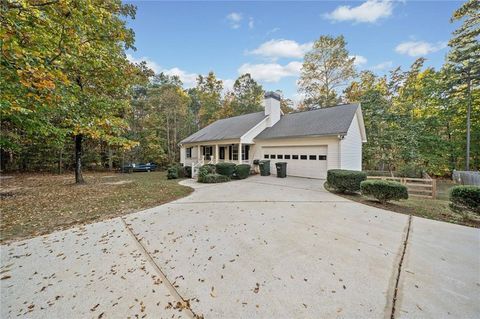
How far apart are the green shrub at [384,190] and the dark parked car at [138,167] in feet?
69.0

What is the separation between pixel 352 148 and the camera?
42.1ft

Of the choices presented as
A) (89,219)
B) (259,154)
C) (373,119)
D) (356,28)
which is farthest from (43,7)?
(373,119)

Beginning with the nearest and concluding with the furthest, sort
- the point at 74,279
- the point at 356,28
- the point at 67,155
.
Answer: the point at 74,279 < the point at 356,28 < the point at 67,155

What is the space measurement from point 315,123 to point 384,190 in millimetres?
8182

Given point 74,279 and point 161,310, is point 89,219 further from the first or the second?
point 161,310

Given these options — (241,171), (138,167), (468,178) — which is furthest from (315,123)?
(138,167)

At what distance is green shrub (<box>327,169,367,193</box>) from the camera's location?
302 inches

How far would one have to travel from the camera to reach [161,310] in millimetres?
2189

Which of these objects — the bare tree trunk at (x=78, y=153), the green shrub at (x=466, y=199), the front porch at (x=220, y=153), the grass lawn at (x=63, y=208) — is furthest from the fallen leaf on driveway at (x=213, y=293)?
the bare tree trunk at (x=78, y=153)

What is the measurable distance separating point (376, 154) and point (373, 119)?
9.18 ft

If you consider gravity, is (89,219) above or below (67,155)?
below

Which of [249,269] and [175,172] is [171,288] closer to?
[249,269]

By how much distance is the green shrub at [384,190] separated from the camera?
6.07 metres

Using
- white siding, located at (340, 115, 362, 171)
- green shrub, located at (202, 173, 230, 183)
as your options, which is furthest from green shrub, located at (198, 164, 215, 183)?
white siding, located at (340, 115, 362, 171)
